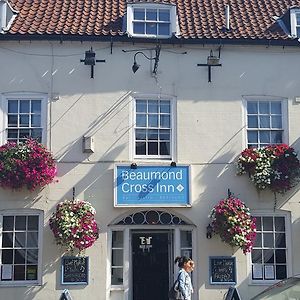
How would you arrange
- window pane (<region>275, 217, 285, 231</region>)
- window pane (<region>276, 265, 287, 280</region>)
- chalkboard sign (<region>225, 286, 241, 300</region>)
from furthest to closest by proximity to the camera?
window pane (<region>275, 217, 285, 231</region>) → window pane (<region>276, 265, 287, 280</region>) → chalkboard sign (<region>225, 286, 241, 300</region>)

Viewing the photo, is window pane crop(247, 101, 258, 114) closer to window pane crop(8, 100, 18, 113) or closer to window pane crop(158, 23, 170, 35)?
window pane crop(158, 23, 170, 35)

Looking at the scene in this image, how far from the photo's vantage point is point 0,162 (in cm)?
1197

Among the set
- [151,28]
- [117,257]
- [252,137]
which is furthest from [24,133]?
[252,137]

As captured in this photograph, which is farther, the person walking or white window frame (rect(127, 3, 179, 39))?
white window frame (rect(127, 3, 179, 39))

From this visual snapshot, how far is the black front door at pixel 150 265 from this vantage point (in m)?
12.7

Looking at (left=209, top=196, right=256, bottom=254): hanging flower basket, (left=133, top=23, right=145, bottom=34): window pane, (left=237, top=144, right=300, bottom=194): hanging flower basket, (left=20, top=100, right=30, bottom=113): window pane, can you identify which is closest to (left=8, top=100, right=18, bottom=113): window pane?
(left=20, top=100, right=30, bottom=113): window pane

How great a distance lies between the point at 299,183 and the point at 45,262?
6.38 metres

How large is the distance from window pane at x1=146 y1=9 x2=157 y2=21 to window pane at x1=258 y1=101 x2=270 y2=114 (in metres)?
3.49

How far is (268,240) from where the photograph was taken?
12.5m

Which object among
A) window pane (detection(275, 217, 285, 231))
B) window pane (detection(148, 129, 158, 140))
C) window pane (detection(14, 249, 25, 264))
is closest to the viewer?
window pane (detection(14, 249, 25, 264))

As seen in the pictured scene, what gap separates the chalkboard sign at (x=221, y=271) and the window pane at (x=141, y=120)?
12.0 feet

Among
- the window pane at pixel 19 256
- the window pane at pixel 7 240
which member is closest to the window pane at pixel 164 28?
the window pane at pixel 7 240

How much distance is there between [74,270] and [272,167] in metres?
5.27

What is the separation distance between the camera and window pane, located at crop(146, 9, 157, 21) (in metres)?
13.3
